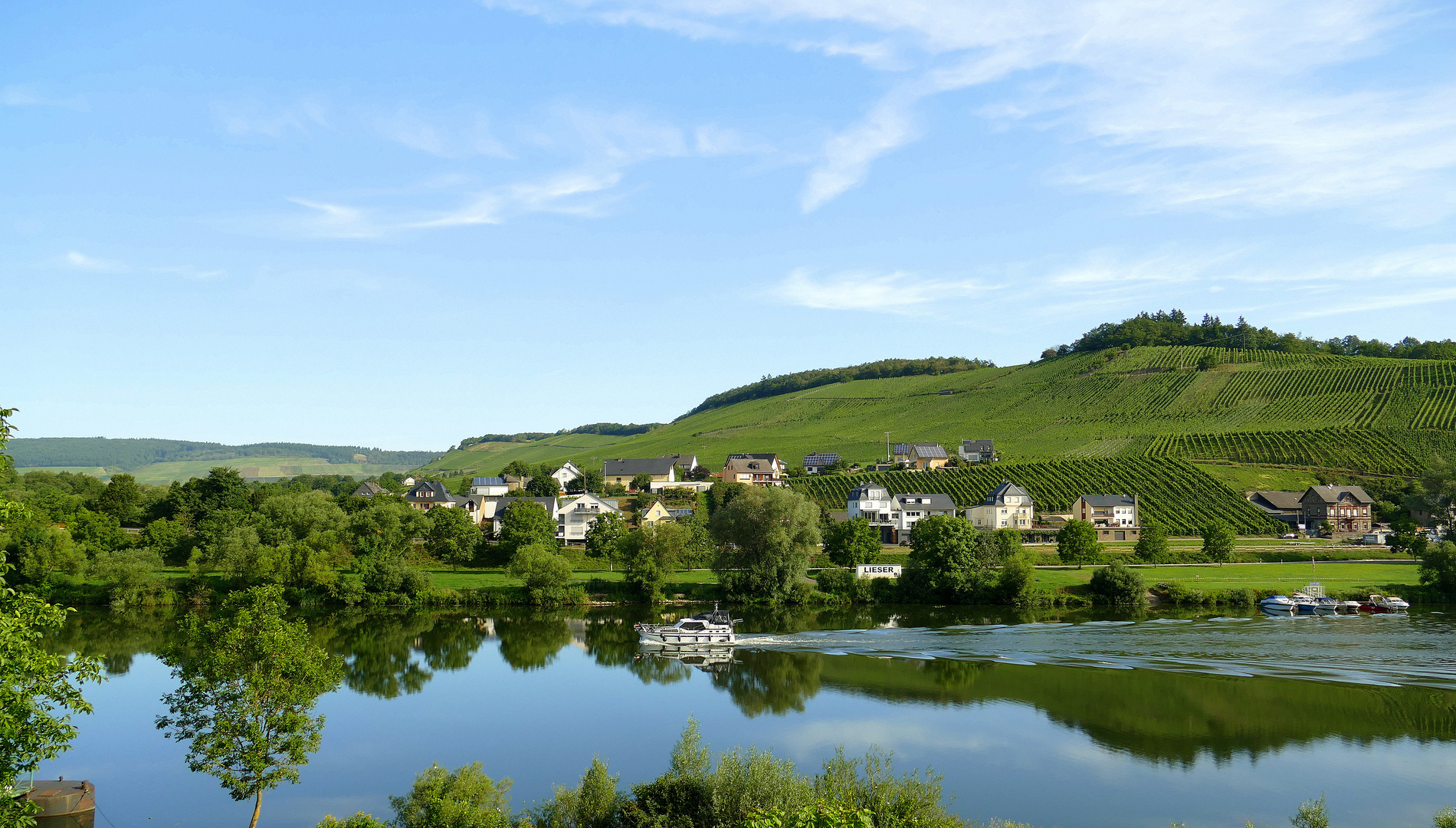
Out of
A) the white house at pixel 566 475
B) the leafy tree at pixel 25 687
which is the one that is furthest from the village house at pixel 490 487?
the leafy tree at pixel 25 687

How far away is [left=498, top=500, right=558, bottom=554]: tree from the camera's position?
73.4 m

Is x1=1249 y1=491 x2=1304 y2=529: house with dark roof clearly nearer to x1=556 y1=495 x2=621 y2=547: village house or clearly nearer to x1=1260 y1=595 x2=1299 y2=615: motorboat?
x1=1260 y1=595 x2=1299 y2=615: motorboat

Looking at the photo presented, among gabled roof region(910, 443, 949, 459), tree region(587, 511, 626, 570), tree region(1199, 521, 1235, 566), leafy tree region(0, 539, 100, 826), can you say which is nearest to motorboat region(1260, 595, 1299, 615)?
tree region(1199, 521, 1235, 566)

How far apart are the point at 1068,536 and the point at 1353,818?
4606 cm

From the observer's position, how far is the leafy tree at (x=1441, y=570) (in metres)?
59.8

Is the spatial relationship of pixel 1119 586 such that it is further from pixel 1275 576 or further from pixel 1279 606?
pixel 1275 576

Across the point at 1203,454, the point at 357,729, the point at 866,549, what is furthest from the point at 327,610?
the point at 1203,454

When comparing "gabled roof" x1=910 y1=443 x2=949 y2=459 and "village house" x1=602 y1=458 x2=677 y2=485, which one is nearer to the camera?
"gabled roof" x1=910 y1=443 x2=949 y2=459

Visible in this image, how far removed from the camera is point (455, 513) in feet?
250

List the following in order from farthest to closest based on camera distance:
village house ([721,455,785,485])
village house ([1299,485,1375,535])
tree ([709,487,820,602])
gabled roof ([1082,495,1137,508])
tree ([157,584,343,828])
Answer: village house ([721,455,785,485]) → village house ([1299,485,1375,535]) → gabled roof ([1082,495,1137,508]) → tree ([709,487,820,602]) → tree ([157,584,343,828])

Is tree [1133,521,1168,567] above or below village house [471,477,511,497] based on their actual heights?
below

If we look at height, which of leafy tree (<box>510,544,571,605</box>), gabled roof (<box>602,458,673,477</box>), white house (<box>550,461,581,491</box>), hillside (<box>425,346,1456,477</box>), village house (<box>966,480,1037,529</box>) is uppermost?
hillside (<box>425,346,1456,477</box>)

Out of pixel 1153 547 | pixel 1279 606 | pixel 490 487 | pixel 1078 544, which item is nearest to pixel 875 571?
pixel 1078 544

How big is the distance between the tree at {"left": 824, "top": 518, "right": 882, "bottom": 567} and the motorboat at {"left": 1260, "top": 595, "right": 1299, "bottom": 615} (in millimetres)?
25774
